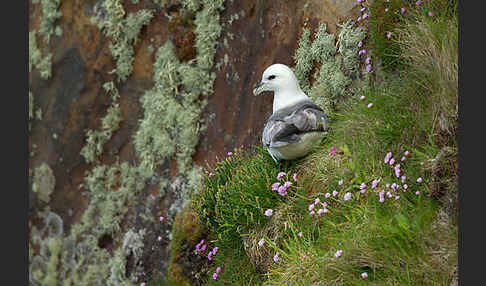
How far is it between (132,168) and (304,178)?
2953 mm

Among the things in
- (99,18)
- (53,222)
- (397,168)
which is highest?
(99,18)

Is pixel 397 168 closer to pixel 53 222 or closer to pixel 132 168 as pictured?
pixel 132 168

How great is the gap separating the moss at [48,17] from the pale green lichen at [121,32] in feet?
2.71

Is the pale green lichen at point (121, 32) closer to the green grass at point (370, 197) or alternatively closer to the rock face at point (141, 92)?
the rock face at point (141, 92)

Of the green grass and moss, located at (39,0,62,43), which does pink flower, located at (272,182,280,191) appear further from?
moss, located at (39,0,62,43)

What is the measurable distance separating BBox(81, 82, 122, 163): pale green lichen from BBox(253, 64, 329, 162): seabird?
3008mm

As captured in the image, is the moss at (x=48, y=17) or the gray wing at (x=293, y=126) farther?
the moss at (x=48, y=17)

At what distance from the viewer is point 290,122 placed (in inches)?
145

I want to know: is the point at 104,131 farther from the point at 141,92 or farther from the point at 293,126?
the point at 293,126

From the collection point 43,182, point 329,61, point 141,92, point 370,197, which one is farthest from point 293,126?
point 43,182

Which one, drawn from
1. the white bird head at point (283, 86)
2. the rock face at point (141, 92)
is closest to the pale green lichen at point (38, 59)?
the rock face at point (141, 92)

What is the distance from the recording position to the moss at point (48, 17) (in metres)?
6.93

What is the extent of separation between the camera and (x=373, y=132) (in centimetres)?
349

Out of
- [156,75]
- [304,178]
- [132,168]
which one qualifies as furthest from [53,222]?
[304,178]
